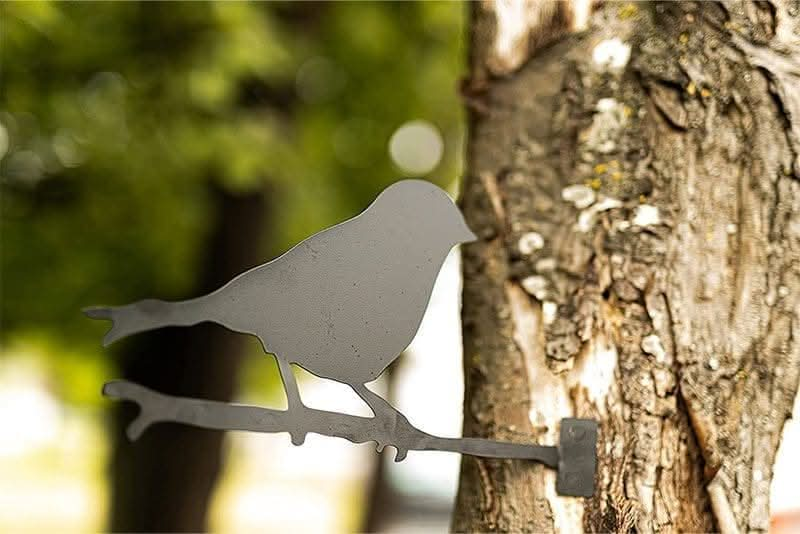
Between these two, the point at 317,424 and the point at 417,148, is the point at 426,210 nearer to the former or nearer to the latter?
the point at 317,424

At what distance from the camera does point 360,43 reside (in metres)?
4.47

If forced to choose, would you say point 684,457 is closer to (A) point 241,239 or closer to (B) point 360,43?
(A) point 241,239

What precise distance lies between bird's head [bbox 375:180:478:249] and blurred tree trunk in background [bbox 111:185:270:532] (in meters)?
2.79

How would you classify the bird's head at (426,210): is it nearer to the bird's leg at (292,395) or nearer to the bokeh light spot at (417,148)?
the bird's leg at (292,395)

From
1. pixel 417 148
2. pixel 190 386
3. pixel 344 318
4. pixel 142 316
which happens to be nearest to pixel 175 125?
pixel 190 386

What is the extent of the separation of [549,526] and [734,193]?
24.9 inches

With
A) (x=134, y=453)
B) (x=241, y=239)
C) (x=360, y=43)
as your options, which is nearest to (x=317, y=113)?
(x=360, y=43)

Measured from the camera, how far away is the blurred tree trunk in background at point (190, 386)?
13.3ft

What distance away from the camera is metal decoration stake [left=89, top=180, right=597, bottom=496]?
132cm

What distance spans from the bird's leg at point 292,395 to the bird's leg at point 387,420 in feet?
0.28

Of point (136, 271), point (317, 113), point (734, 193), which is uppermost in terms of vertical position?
point (317, 113)

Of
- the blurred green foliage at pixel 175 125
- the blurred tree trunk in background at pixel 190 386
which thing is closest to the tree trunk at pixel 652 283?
the blurred green foliage at pixel 175 125

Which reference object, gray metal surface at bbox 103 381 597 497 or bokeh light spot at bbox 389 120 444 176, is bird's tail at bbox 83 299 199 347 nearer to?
gray metal surface at bbox 103 381 597 497

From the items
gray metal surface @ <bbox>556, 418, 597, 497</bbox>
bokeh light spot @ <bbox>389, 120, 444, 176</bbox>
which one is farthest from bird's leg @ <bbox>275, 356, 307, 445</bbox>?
bokeh light spot @ <bbox>389, 120, 444, 176</bbox>
